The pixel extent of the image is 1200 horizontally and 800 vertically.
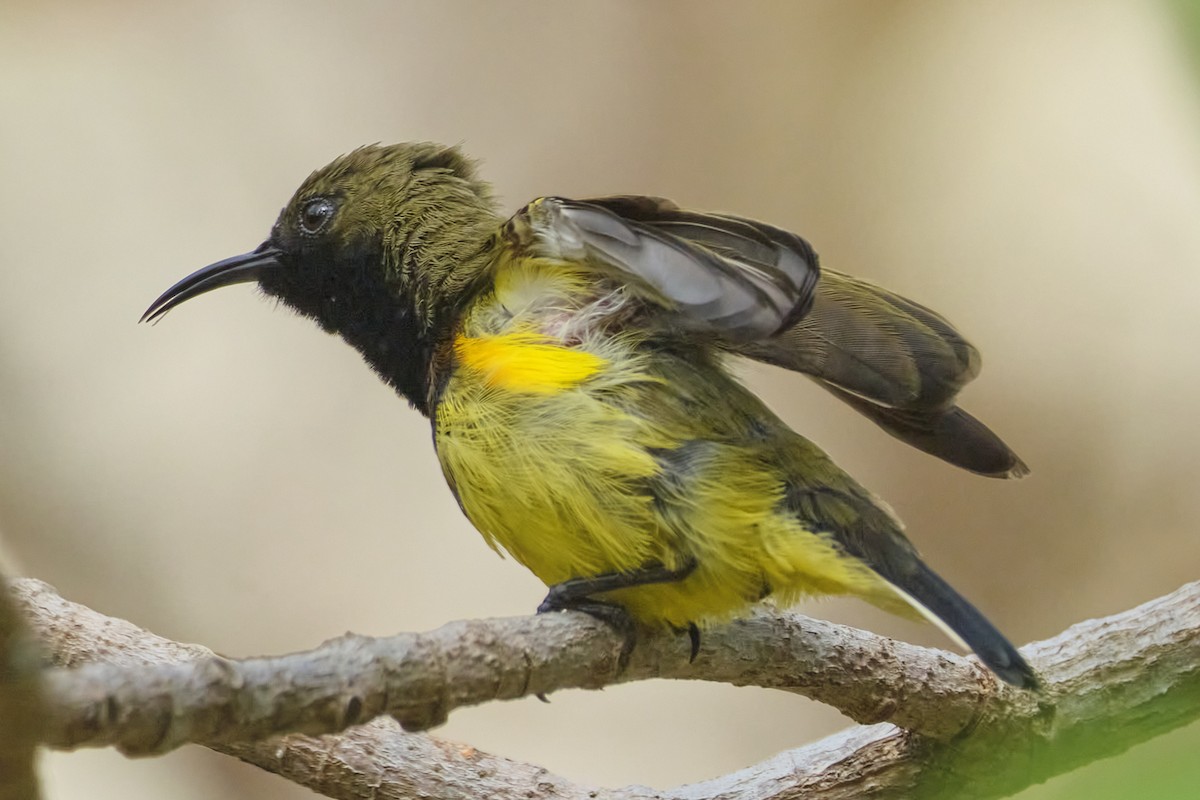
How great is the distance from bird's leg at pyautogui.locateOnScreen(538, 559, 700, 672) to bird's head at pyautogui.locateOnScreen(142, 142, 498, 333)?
82 centimetres

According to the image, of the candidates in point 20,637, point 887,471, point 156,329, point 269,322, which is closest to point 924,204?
point 887,471

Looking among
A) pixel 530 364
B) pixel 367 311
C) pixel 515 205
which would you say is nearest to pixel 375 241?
pixel 367 311

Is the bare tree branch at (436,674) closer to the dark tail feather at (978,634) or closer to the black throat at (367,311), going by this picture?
the dark tail feather at (978,634)

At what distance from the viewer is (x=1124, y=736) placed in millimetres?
2727

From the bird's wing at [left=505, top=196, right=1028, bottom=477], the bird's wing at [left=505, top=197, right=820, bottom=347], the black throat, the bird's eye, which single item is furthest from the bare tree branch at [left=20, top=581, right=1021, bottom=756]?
the bird's eye

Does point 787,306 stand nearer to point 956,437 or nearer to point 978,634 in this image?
point 978,634

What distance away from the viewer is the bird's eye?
3.38 m

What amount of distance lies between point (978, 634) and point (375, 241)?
6.12ft

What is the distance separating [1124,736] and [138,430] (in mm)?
5007

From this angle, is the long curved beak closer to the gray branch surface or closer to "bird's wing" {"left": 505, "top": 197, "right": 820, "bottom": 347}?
the gray branch surface

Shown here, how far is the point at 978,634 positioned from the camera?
2314mm

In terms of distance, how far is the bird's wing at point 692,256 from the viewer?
2203 mm

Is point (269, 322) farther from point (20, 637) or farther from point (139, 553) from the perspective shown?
point (20, 637)

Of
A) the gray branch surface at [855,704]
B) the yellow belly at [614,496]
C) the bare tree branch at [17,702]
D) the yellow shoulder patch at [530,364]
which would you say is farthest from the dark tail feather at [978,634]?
Result: the bare tree branch at [17,702]
